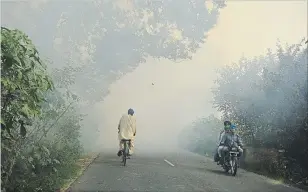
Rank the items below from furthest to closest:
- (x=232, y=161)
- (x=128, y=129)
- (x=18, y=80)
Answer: (x=128, y=129) < (x=232, y=161) < (x=18, y=80)

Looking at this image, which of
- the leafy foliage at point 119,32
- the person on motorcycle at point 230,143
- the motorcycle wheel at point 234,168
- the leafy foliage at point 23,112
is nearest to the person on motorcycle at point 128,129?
the person on motorcycle at point 230,143

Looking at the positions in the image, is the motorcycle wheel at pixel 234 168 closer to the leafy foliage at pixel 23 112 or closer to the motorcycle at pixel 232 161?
the motorcycle at pixel 232 161

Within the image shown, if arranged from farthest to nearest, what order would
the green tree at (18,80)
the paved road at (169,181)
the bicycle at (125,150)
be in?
the bicycle at (125,150) < the paved road at (169,181) < the green tree at (18,80)

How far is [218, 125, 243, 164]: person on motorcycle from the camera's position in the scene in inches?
573

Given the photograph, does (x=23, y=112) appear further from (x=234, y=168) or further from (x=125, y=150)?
(x=125, y=150)

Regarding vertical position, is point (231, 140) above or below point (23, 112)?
above

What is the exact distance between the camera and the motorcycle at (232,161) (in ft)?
46.0

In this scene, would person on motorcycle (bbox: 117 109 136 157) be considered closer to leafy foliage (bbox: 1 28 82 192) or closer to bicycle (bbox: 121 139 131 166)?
bicycle (bbox: 121 139 131 166)

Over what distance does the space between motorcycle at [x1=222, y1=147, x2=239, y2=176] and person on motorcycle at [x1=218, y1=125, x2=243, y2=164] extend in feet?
0.51

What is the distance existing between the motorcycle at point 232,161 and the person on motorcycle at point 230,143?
0.51 feet

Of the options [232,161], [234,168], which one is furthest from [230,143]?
[234,168]

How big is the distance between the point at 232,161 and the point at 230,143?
2.39 ft

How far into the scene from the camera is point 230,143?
48.2ft

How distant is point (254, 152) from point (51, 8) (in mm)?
11007
